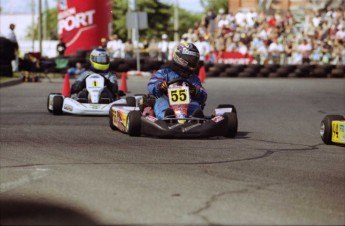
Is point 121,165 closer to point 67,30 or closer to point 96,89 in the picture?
point 96,89

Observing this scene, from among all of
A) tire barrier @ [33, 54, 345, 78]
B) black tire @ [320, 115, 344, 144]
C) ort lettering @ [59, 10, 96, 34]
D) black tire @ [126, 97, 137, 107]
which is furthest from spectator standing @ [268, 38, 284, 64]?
black tire @ [320, 115, 344, 144]

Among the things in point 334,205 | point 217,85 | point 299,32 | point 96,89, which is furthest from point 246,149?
point 299,32

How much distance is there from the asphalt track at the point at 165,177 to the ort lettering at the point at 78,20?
22.4 m

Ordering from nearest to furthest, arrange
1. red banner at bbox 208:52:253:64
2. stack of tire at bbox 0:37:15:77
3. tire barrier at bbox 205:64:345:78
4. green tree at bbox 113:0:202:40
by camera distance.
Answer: stack of tire at bbox 0:37:15:77
tire barrier at bbox 205:64:345:78
red banner at bbox 208:52:253:64
green tree at bbox 113:0:202:40

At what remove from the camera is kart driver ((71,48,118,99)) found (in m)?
15.3

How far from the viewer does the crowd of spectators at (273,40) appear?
33.3 metres

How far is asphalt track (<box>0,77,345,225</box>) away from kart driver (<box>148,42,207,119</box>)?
0.64m

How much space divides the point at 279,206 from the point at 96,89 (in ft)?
30.2

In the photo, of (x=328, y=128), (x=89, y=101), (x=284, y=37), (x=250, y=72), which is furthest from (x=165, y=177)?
(x=284, y=37)

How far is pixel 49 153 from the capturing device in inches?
356

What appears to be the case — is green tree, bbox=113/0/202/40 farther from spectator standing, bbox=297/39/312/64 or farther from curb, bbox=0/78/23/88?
curb, bbox=0/78/23/88

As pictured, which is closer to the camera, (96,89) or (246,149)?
(246,149)

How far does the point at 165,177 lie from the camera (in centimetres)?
743

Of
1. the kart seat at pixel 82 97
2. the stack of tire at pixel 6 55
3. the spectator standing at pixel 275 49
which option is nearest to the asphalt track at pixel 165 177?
the kart seat at pixel 82 97
